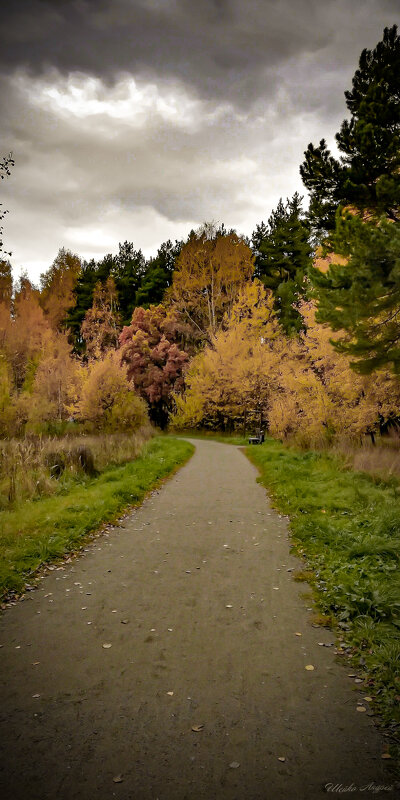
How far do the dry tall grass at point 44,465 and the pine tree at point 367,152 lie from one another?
10.0 metres

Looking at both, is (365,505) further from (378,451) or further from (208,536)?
(378,451)

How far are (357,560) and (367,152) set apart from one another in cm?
931

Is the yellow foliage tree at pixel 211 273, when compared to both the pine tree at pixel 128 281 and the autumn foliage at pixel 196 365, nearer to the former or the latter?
the autumn foliage at pixel 196 365

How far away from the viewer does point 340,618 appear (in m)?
4.59

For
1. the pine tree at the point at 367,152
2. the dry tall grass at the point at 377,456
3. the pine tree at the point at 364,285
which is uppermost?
the pine tree at the point at 367,152

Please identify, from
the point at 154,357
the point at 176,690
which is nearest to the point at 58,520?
the point at 176,690

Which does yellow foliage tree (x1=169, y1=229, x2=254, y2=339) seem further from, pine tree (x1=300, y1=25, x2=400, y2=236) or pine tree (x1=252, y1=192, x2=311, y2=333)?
pine tree (x1=300, y1=25, x2=400, y2=236)

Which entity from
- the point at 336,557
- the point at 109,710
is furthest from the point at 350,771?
the point at 336,557

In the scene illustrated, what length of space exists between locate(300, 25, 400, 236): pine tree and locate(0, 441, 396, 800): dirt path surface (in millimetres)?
9079

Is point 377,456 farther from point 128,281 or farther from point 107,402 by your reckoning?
point 128,281

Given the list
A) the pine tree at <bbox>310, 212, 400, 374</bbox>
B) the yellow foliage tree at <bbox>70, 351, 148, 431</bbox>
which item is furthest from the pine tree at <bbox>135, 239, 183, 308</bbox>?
Result: the pine tree at <bbox>310, 212, 400, 374</bbox>

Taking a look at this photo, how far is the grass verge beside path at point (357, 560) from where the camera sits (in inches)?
147

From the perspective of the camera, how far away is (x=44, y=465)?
12.2 m

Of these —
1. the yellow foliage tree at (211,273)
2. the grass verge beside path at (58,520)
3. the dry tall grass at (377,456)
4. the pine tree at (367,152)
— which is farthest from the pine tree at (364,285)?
the yellow foliage tree at (211,273)
